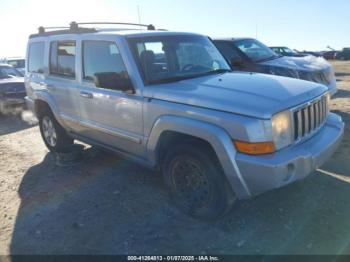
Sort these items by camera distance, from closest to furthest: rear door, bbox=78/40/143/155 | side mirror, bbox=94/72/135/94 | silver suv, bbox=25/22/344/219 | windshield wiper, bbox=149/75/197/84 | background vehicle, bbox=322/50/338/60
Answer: silver suv, bbox=25/22/344/219 → side mirror, bbox=94/72/135/94 → windshield wiper, bbox=149/75/197/84 → rear door, bbox=78/40/143/155 → background vehicle, bbox=322/50/338/60

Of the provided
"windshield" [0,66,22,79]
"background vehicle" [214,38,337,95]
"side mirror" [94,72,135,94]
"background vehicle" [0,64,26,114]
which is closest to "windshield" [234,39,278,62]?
"background vehicle" [214,38,337,95]

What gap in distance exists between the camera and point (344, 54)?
37.7m

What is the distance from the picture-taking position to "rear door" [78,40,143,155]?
4152 mm

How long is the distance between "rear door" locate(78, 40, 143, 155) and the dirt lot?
2.22 feet

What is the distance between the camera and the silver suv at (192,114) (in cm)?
318

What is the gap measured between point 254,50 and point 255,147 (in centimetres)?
616

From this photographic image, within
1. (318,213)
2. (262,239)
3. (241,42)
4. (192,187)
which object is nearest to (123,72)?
(192,187)

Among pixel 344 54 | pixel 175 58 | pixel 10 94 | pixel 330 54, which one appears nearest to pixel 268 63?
pixel 175 58

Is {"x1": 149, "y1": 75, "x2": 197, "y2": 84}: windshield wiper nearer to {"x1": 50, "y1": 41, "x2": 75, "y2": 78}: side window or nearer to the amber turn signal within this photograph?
the amber turn signal

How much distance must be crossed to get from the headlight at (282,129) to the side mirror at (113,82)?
164cm

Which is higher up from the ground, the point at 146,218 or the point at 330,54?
the point at 146,218

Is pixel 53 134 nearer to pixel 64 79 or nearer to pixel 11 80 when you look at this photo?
pixel 64 79

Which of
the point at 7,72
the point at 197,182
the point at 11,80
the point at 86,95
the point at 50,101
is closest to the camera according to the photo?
the point at 197,182

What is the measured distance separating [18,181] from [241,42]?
5996 mm
